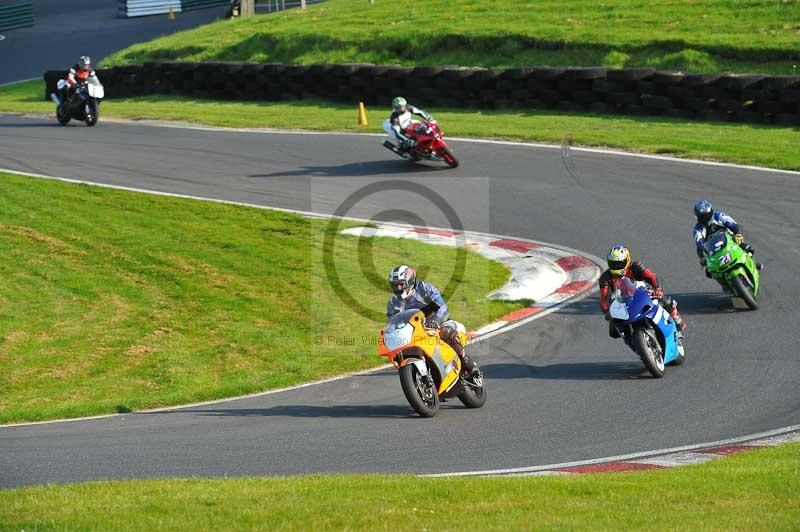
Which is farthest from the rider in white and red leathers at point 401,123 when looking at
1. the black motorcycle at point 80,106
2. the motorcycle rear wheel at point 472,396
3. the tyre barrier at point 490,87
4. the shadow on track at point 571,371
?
the motorcycle rear wheel at point 472,396

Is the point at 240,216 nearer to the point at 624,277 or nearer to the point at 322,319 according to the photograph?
the point at 322,319

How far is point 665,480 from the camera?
854 centimetres

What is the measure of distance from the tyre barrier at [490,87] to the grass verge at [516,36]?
3129 mm

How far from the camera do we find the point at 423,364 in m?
11.4

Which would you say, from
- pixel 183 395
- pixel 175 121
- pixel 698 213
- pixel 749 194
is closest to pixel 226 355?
pixel 183 395

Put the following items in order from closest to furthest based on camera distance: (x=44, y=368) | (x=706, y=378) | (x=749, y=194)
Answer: (x=706, y=378) → (x=44, y=368) → (x=749, y=194)

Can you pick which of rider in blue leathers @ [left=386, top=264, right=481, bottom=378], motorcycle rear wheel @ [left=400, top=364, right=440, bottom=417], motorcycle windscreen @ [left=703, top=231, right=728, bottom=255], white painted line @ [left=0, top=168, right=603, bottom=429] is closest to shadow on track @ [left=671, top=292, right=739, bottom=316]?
motorcycle windscreen @ [left=703, top=231, right=728, bottom=255]

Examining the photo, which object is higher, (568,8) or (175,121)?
(568,8)

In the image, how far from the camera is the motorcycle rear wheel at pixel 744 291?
587 inches

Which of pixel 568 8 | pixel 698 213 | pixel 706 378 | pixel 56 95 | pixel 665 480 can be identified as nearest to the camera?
pixel 665 480

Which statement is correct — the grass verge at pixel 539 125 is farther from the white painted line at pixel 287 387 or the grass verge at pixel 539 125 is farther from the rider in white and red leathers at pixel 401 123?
the white painted line at pixel 287 387

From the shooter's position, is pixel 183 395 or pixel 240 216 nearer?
pixel 183 395

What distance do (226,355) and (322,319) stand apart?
1.86 meters

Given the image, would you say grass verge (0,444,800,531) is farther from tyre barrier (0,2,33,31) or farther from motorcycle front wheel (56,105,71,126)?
tyre barrier (0,2,33,31)
